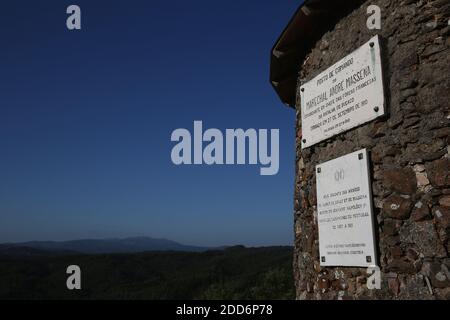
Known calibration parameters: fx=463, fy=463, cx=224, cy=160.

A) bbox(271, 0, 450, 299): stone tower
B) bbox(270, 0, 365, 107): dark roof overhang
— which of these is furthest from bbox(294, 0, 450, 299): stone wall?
bbox(270, 0, 365, 107): dark roof overhang

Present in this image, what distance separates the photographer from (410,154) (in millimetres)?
4000

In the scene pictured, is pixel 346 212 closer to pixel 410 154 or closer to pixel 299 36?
pixel 410 154

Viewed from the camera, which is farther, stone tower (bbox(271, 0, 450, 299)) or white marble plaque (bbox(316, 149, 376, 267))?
white marble plaque (bbox(316, 149, 376, 267))

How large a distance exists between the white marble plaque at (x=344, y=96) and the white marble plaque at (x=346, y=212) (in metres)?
0.38

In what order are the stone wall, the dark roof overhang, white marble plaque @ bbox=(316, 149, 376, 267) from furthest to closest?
1. the dark roof overhang
2. white marble plaque @ bbox=(316, 149, 376, 267)
3. the stone wall

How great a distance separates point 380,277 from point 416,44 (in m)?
2.10

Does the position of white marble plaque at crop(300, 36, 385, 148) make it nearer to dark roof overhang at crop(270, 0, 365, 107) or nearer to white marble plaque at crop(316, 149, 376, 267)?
white marble plaque at crop(316, 149, 376, 267)

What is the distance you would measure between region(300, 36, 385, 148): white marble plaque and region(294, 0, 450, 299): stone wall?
0.30ft

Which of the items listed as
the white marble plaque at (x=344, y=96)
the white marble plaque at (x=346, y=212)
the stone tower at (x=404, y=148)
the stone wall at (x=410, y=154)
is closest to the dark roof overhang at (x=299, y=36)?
the stone tower at (x=404, y=148)

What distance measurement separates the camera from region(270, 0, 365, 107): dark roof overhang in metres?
5.08

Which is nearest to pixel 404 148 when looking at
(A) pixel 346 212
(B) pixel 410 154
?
(B) pixel 410 154

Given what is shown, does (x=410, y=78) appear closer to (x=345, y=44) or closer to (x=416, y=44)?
(x=416, y=44)

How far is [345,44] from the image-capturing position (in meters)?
4.94
